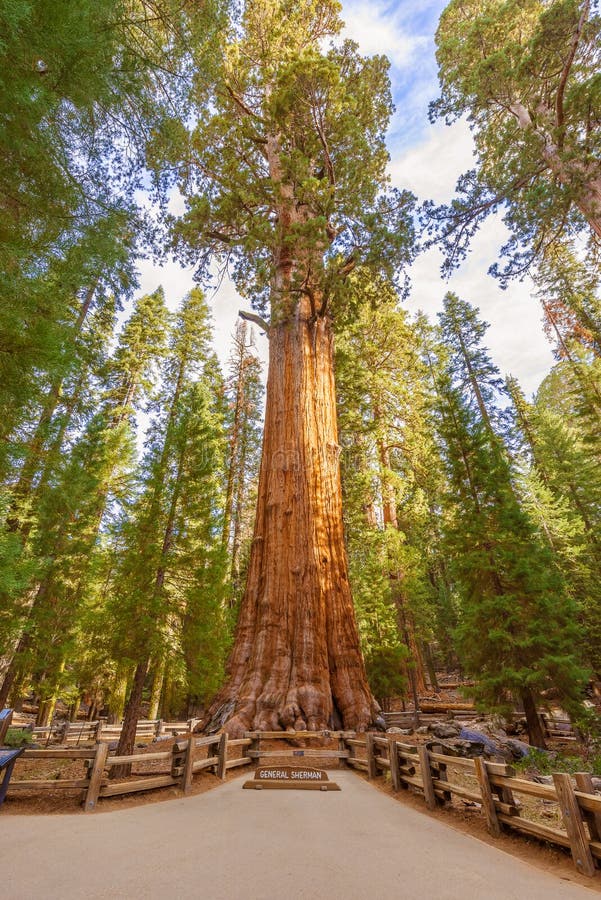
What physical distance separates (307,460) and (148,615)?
16.6 ft

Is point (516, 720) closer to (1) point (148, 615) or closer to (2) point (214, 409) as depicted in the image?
(1) point (148, 615)

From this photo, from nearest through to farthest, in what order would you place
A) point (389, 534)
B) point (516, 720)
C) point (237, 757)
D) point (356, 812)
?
point (356, 812), point (237, 757), point (516, 720), point (389, 534)

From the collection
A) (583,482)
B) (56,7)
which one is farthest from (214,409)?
(583,482)

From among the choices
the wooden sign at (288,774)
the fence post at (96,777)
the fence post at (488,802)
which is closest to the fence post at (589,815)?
the fence post at (488,802)

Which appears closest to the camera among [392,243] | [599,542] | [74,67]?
[74,67]

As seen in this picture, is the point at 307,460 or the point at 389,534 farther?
the point at 389,534

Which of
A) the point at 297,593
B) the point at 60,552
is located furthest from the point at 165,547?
the point at 60,552

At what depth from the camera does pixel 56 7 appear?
11.6 feet

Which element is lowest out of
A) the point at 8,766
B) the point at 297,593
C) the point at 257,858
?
the point at 257,858

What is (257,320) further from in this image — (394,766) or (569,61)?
(394,766)

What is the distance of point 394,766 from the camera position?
5.94 meters

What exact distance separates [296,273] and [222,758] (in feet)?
35.7

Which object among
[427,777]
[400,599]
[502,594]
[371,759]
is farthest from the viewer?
[400,599]

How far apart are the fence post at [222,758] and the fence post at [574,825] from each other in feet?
16.1
